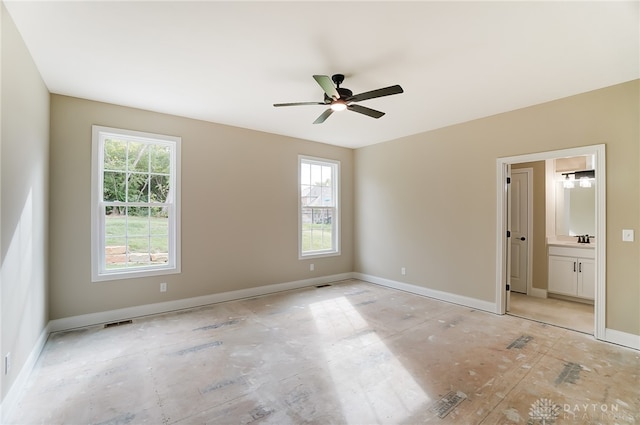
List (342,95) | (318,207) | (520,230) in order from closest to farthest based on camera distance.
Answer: (342,95)
(520,230)
(318,207)

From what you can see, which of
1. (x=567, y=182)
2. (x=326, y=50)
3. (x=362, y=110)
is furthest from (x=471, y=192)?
(x=326, y=50)

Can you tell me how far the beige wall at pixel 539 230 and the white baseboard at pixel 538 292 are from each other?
5 cm

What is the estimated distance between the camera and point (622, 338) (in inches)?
122

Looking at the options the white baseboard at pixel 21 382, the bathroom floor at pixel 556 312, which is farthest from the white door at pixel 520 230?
the white baseboard at pixel 21 382

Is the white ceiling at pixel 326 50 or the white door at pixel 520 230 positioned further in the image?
the white door at pixel 520 230

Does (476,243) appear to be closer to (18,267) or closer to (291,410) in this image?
(291,410)

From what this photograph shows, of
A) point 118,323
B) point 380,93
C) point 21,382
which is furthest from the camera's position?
point 118,323

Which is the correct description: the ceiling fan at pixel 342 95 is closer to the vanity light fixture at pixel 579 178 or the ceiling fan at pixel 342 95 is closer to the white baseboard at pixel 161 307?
the white baseboard at pixel 161 307

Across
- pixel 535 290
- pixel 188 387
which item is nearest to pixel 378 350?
pixel 188 387

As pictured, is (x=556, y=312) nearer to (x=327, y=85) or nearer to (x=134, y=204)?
(x=327, y=85)

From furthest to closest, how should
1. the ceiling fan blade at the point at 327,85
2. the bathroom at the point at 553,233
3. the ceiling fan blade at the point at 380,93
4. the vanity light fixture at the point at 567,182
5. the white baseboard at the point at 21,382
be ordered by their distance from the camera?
the vanity light fixture at the point at 567,182 < the bathroom at the point at 553,233 < the ceiling fan blade at the point at 380,93 < the ceiling fan blade at the point at 327,85 < the white baseboard at the point at 21,382

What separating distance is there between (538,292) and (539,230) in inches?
40.9

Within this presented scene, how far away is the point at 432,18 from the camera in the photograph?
2.12 metres

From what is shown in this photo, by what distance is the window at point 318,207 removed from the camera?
5.67 m
